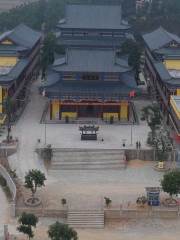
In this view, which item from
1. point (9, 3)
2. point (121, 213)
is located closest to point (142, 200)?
point (121, 213)

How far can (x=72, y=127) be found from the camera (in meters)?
52.0

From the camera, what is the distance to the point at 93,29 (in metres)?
69.4

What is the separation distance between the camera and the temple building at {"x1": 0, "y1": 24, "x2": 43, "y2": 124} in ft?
174

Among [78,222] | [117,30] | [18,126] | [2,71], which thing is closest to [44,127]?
[18,126]

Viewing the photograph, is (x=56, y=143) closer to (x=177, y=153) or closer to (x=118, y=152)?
(x=118, y=152)

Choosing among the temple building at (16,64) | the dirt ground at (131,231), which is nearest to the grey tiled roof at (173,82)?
the temple building at (16,64)

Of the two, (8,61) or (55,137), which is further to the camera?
(8,61)

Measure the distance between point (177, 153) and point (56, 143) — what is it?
10.4m

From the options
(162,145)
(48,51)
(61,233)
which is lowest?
(162,145)

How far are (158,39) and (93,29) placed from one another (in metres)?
9.42

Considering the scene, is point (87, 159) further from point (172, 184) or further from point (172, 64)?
point (172, 64)

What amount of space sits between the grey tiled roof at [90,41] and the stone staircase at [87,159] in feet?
85.4

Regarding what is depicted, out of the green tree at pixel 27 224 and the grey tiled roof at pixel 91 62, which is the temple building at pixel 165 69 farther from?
the green tree at pixel 27 224

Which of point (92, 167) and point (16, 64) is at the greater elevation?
point (16, 64)
